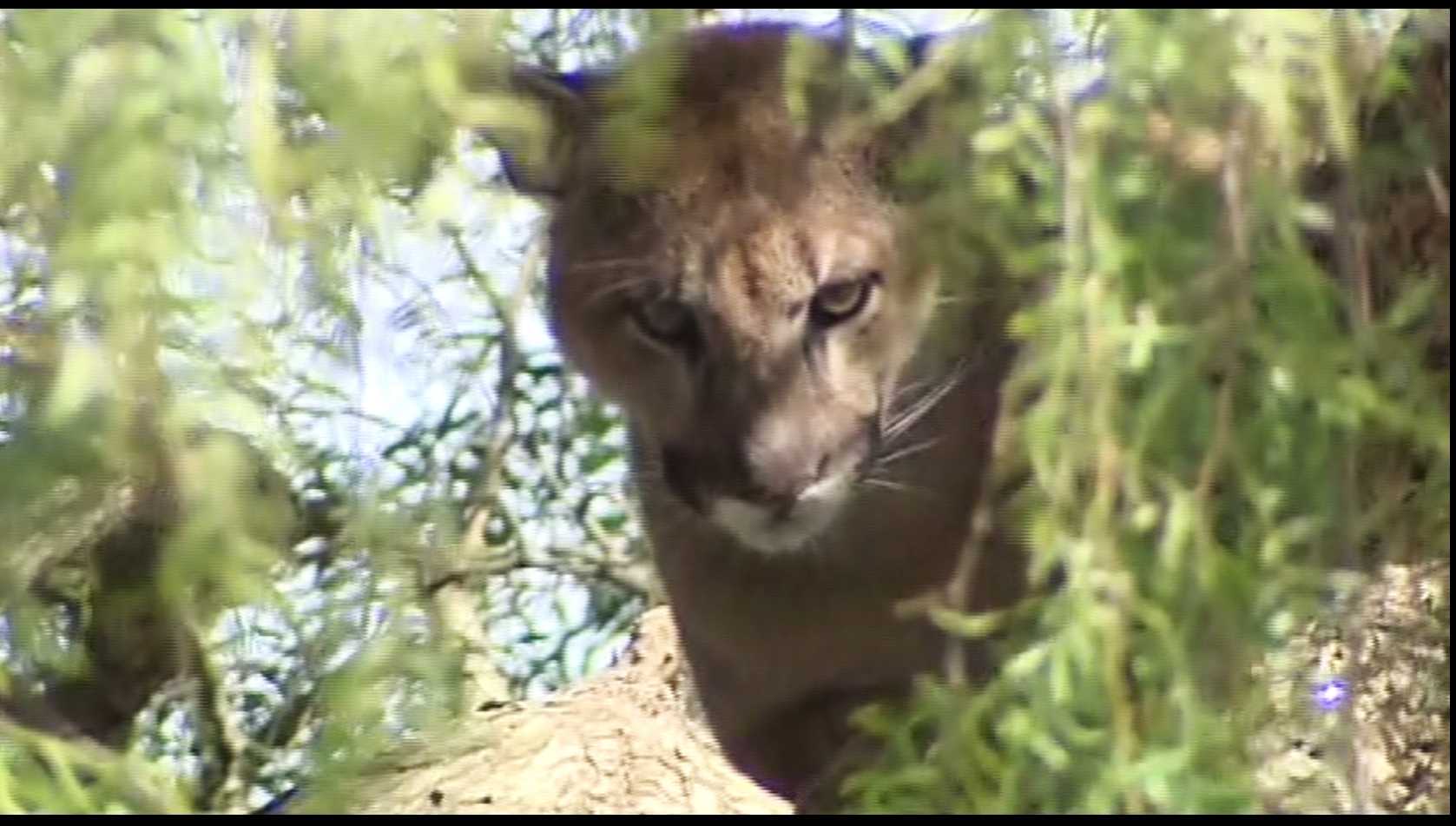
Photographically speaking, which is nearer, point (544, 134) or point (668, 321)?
point (544, 134)

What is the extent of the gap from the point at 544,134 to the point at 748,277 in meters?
0.21

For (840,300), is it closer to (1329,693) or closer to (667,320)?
(667,320)

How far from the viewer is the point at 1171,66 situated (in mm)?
985

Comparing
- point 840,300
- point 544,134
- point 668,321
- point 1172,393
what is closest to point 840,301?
point 840,300

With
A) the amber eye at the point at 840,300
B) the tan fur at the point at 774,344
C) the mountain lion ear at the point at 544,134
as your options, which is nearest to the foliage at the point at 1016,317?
the mountain lion ear at the point at 544,134

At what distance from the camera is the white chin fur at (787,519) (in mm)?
1825

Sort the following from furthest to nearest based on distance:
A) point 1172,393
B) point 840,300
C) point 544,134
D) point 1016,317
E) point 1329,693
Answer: point 840,300, point 544,134, point 1329,693, point 1016,317, point 1172,393

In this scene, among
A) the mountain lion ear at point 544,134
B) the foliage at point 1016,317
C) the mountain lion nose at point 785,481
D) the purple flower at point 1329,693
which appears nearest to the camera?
the foliage at point 1016,317

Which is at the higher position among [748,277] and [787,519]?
[748,277]

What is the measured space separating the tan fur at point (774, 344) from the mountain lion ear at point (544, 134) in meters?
0.01

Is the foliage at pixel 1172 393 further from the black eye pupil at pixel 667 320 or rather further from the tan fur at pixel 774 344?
the black eye pupil at pixel 667 320

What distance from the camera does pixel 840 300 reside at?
6.01 feet

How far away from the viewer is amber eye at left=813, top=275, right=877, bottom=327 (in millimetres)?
1822

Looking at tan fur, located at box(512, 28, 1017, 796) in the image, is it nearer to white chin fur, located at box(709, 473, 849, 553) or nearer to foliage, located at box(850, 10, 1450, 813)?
white chin fur, located at box(709, 473, 849, 553)
